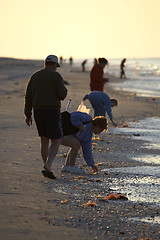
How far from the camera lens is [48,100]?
21.1ft

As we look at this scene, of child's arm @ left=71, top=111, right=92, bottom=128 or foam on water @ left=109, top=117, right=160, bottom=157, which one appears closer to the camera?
child's arm @ left=71, top=111, right=92, bottom=128

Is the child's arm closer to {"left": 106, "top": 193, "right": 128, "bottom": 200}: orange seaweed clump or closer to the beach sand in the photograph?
the beach sand

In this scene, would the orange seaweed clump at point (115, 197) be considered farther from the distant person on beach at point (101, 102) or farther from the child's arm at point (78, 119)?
the distant person on beach at point (101, 102)

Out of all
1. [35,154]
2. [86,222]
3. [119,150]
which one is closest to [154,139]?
[119,150]

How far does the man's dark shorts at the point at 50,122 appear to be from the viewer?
649cm

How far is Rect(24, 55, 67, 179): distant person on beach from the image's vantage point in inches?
253

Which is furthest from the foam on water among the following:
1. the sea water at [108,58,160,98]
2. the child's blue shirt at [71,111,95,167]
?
the sea water at [108,58,160,98]

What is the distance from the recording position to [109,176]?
6.88 metres

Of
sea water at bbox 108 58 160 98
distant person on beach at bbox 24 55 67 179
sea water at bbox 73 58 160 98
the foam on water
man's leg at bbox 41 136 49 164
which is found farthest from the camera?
sea water at bbox 73 58 160 98

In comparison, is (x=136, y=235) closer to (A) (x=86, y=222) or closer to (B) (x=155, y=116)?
(A) (x=86, y=222)

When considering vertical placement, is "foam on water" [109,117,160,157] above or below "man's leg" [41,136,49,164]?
below

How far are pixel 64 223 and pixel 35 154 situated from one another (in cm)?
372

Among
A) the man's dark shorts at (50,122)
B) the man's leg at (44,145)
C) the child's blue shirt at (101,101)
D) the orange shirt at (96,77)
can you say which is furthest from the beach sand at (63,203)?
the orange shirt at (96,77)

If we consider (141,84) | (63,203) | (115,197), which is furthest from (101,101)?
(141,84)
